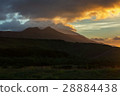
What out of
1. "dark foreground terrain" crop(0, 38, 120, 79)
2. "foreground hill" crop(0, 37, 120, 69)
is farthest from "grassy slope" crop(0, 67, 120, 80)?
"foreground hill" crop(0, 37, 120, 69)

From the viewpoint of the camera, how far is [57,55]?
58344 millimetres

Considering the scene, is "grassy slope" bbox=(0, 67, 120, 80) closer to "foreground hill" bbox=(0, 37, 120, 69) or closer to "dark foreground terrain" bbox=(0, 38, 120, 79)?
"dark foreground terrain" bbox=(0, 38, 120, 79)

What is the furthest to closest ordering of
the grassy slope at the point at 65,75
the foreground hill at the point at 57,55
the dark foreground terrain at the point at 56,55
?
1. the foreground hill at the point at 57,55
2. the dark foreground terrain at the point at 56,55
3. the grassy slope at the point at 65,75

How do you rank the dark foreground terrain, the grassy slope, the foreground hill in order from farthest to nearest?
the foreground hill < the dark foreground terrain < the grassy slope

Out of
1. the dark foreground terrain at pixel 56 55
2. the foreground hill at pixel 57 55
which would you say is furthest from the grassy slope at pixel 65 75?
the foreground hill at pixel 57 55

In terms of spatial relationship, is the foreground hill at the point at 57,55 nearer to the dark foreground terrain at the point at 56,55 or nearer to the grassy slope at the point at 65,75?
the dark foreground terrain at the point at 56,55

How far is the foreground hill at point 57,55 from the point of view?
41219mm

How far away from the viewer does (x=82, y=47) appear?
8025cm

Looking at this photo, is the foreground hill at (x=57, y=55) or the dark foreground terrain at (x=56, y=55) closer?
the dark foreground terrain at (x=56, y=55)

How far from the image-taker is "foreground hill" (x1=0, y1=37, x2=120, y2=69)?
41219 mm

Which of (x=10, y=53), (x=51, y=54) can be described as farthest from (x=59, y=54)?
(x=10, y=53)

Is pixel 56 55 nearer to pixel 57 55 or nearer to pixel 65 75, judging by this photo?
pixel 57 55

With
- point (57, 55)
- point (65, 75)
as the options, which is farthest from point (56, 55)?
point (65, 75)

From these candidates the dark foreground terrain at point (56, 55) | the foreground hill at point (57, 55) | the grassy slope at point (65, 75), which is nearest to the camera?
the grassy slope at point (65, 75)
